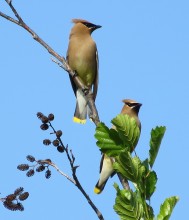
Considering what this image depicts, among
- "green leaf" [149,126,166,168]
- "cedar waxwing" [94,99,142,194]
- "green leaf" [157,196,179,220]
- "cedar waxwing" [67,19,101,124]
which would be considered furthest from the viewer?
"cedar waxwing" [67,19,101,124]

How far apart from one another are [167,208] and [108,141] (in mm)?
279

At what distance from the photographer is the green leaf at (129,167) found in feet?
5.65

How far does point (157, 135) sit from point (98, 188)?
3.82 m

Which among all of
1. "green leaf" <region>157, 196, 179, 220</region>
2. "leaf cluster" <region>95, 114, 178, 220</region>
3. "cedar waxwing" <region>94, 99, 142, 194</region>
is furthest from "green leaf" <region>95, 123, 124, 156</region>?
"cedar waxwing" <region>94, 99, 142, 194</region>

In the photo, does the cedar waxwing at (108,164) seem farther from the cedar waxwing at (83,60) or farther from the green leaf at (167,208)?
the green leaf at (167,208)

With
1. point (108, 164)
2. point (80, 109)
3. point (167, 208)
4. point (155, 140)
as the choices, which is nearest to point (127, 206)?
point (167, 208)

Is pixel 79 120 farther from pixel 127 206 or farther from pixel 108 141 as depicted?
pixel 127 206

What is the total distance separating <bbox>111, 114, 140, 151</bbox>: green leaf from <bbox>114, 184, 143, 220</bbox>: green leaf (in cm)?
15

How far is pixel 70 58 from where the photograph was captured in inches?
239

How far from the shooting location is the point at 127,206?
1632 millimetres

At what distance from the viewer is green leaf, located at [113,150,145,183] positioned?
1723mm

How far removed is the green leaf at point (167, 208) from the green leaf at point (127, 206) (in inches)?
2.3

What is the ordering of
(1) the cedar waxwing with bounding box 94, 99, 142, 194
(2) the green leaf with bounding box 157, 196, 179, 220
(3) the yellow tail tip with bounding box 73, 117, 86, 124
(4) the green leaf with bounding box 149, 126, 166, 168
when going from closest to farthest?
(2) the green leaf with bounding box 157, 196, 179, 220
(4) the green leaf with bounding box 149, 126, 166, 168
(1) the cedar waxwing with bounding box 94, 99, 142, 194
(3) the yellow tail tip with bounding box 73, 117, 86, 124

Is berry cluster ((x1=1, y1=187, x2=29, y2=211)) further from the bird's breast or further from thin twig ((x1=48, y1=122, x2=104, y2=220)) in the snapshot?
the bird's breast
